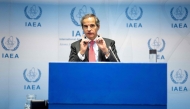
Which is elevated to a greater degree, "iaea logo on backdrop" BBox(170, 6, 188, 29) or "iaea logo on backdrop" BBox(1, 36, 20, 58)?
"iaea logo on backdrop" BBox(170, 6, 188, 29)

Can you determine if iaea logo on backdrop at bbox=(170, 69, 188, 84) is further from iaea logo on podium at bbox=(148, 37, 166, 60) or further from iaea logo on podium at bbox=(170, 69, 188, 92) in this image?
iaea logo on podium at bbox=(148, 37, 166, 60)

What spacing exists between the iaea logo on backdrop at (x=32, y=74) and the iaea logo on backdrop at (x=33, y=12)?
77cm

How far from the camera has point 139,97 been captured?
177cm

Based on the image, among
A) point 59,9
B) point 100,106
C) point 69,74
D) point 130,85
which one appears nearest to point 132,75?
point 130,85

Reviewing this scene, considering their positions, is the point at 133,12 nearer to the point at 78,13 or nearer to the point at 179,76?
the point at 78,13

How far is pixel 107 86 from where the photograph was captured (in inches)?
69.8

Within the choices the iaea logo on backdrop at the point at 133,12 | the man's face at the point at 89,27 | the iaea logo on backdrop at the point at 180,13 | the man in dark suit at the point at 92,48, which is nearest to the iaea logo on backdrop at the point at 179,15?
the iaea logo on backdrop at the point at 180,13

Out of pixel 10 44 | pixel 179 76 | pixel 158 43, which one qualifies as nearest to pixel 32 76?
pixel 10 44

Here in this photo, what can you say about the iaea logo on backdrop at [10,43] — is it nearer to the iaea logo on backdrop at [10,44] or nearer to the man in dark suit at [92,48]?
the iaea logo on backdrop at [10,44]

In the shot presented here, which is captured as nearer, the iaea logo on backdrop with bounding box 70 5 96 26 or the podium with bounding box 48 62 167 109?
the podium with bounding box 48 62 167 109

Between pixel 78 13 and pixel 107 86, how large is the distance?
2.36m

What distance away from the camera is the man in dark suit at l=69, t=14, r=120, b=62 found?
239 cm

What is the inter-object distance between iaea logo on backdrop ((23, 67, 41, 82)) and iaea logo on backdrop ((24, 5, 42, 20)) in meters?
0.77

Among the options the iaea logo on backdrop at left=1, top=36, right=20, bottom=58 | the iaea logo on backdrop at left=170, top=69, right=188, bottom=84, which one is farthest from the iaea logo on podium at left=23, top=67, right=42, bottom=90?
the iaea logo on backdrop at left=170, top=69, right=188, bottom=84
